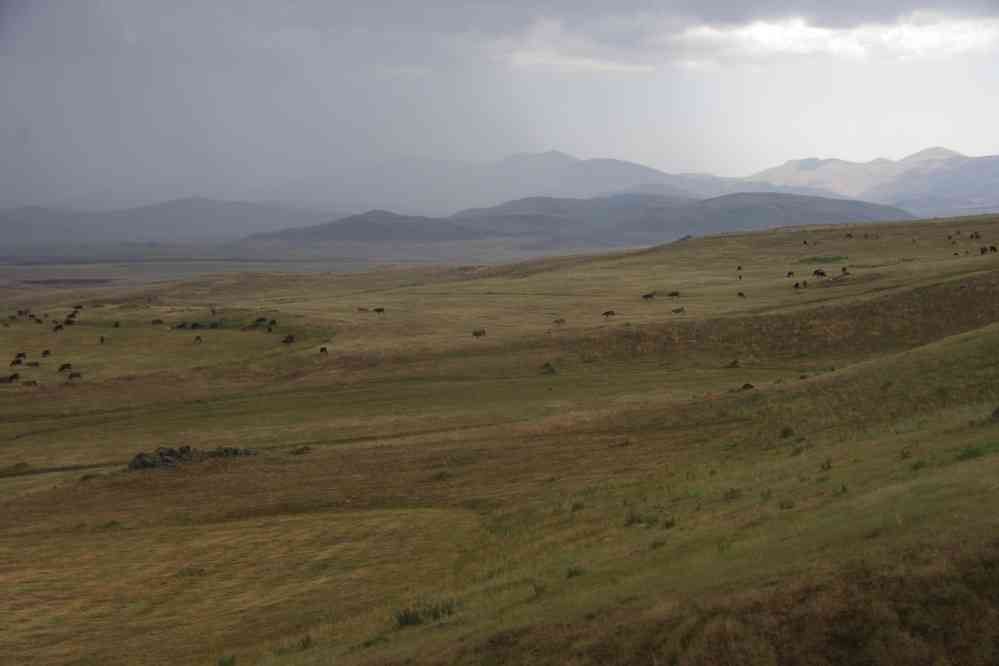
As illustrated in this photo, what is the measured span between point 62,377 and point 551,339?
31.3 metres

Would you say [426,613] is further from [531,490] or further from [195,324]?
[195,324]

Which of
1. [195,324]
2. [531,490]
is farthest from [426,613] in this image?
[195,324]

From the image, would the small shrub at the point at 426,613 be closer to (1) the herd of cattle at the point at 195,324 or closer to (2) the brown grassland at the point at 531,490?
(2) the brown grassland at the point at 531,490

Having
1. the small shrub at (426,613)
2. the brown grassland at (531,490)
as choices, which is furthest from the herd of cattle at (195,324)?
the small shrub at (426,613)

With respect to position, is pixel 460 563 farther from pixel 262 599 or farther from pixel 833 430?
pixel 833 430

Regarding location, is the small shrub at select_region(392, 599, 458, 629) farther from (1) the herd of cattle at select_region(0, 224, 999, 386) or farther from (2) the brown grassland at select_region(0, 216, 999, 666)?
(1) the herd of cattle at select_region(0, 224, 999, 386)

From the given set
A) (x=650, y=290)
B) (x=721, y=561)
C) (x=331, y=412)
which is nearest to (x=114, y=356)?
(x=331, y=412)

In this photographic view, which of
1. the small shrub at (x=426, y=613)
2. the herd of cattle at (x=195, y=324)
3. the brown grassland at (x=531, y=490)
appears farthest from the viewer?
the herd of cattle at (x=195, y=324)

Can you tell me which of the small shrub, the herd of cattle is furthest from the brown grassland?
the herd of cattle

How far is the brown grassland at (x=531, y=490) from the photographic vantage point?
10953mm

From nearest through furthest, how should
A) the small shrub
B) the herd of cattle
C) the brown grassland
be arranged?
the brown grassland → the small shrub → the herd of cattle

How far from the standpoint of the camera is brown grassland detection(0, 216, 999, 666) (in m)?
11.0

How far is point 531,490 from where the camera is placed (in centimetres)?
2675

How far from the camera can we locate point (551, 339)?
5803 cm
